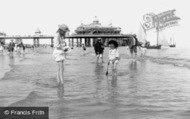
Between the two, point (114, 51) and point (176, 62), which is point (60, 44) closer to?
point (114, 51)

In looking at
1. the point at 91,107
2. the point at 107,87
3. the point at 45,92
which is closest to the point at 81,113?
the point at 91,107

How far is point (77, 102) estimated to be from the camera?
6.21m

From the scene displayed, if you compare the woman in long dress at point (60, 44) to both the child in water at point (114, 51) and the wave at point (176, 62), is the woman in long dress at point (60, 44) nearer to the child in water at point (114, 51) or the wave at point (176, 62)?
the child in water at point (114, 51)

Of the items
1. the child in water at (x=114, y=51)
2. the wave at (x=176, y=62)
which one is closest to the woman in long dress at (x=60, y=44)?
the child in water at (x=114, y=51)

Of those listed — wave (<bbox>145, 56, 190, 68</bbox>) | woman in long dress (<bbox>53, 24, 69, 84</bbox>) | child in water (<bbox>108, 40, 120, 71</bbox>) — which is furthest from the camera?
wave (<bbox>145, 56, 190, 68</bbox>)

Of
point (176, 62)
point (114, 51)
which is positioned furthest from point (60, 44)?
point (176, 62)

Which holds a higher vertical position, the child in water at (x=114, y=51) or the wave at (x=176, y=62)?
the child in water at (x=114, y=51)

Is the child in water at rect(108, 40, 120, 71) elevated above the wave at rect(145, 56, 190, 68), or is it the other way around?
the child in water at rect(108, 40, 120, 71)

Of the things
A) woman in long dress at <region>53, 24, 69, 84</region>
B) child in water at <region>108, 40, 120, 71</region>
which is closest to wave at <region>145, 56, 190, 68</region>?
child in water at <region>108, 40, 120, 71</region>

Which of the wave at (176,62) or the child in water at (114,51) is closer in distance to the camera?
the child in water at (114,51)

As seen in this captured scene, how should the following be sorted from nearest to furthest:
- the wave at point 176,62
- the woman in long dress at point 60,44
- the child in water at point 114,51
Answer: the woman in long dress at point 60,44
the child in water at point 114,51
the wave at point 176,62

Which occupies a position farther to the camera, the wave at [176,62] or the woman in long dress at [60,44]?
the wave at [176,62]

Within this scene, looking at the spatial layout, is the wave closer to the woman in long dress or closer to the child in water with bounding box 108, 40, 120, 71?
the child in water with bounding box 108, 40, 120, 71

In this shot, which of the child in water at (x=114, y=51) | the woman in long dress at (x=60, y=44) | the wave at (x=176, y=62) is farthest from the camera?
the wave at (x=176, y=62)
